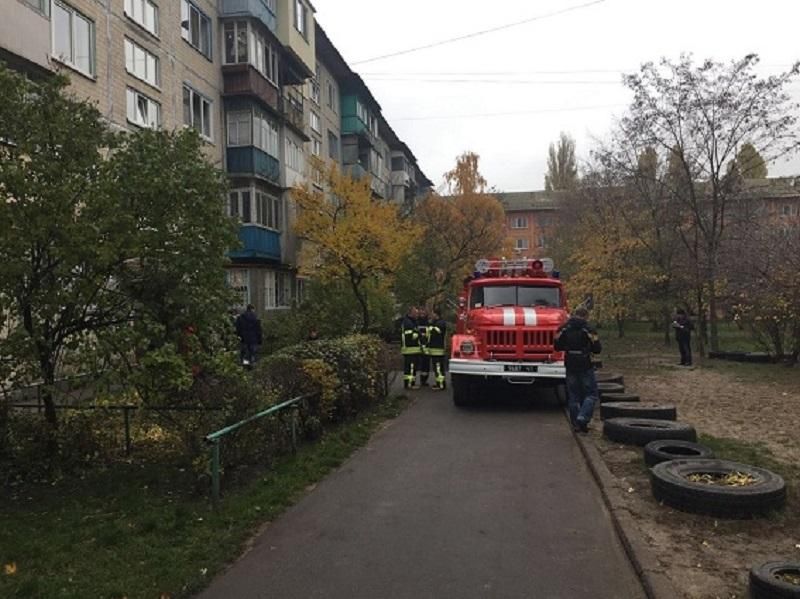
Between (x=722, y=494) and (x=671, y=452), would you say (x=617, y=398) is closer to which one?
(x=671, y=452)

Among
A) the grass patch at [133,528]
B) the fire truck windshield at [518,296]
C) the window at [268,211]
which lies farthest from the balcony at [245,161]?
the grass patch at [133,528]

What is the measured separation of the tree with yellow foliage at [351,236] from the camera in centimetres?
2705

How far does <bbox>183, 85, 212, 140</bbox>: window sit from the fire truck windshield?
533 inches

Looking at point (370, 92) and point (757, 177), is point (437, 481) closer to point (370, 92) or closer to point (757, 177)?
point (757, 177)

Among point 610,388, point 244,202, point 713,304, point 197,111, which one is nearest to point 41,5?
point 197,111

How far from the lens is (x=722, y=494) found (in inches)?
233

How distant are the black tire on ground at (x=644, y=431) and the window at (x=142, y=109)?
51.6ft

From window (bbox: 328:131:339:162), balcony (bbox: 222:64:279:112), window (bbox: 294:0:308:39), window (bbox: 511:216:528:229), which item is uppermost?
window (bbox: 294:0:308:39)

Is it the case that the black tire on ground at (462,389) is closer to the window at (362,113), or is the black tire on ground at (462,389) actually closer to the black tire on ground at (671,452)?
the black tire on ground at (671,452)

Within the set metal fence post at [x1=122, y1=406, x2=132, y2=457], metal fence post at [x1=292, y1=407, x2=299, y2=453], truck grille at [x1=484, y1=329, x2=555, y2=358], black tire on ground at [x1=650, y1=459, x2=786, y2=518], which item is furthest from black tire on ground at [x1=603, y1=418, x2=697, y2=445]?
metal fence post at [x1=122, y1=406, x2=132, y2=457]

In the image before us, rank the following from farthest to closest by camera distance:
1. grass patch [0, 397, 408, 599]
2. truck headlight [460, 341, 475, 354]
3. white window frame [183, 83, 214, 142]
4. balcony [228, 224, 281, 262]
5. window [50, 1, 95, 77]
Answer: balcony [228, 224, 281, 262] → white window frame [183, 83, 214, 142] → window [50, 1, 95, 77] → truck headlight [460, 341, 475, 354] → grass patch [0, 397, 408, 599]

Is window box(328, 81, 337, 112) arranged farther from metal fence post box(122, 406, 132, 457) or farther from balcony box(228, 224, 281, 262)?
metal fence post box(122, 406, 132, 457)

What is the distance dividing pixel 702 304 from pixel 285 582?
77.4 ft

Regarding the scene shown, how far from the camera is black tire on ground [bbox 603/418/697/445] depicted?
8.85 metres
